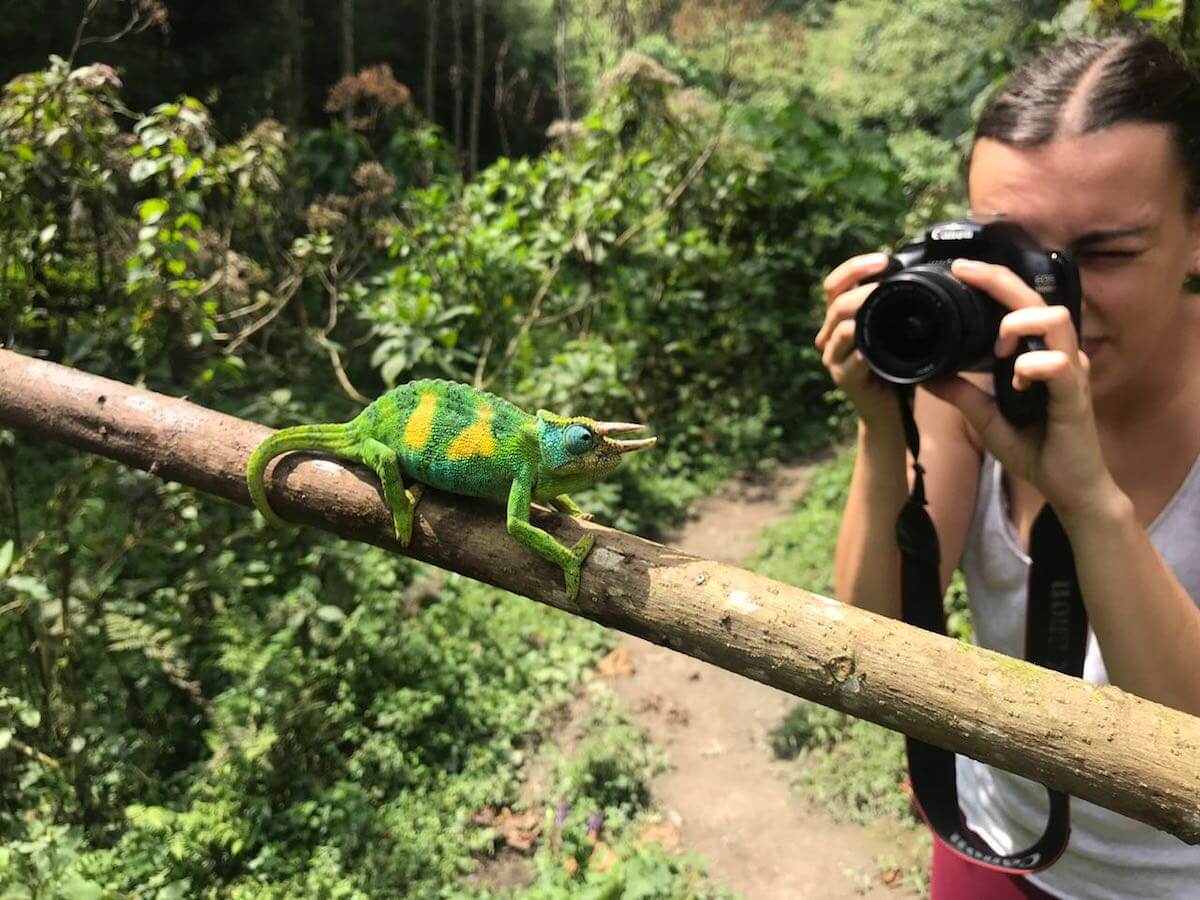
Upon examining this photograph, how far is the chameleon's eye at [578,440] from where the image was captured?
1.28m

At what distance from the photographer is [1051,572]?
1.21 m

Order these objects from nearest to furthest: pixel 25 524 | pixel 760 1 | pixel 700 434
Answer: pixel 25 524 → pixel 760 1 → pixel 700 434

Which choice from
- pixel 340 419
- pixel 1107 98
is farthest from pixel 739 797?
pixel 340 419

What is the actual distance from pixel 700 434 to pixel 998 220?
4124 millimetres

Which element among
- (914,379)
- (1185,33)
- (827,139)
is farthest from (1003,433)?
(827,139)

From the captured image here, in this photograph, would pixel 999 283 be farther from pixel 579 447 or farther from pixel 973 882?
pixel 973 882

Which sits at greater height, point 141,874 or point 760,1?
point 760,1

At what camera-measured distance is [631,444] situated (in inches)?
49.6

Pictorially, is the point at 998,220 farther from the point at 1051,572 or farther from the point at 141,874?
the point at 141,874

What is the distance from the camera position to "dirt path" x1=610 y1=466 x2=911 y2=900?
8.70 ft

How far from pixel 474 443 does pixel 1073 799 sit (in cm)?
110

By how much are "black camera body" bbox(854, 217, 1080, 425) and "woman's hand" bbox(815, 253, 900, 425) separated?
0.03m

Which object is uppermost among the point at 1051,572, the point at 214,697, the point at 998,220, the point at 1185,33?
the point at 1185,33

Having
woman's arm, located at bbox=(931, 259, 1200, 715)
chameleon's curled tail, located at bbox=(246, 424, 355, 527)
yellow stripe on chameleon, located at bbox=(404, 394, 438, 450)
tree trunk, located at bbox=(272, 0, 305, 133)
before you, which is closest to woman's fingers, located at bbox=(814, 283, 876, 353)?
woman's arm, located at bbox=(931, 259, 1200, 715)
